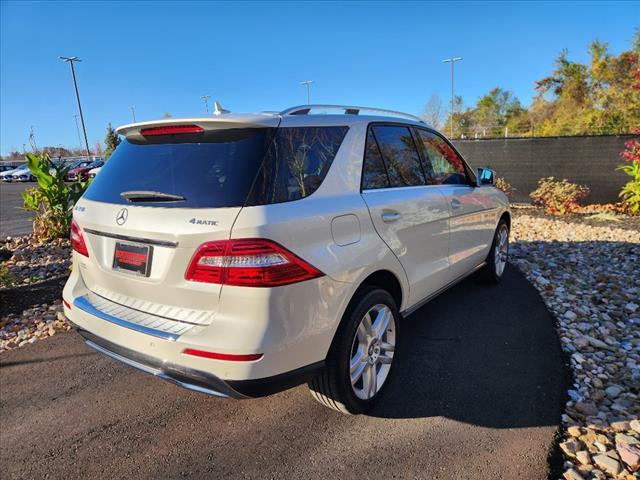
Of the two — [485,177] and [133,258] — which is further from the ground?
[485,177]

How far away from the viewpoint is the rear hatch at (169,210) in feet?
6.64

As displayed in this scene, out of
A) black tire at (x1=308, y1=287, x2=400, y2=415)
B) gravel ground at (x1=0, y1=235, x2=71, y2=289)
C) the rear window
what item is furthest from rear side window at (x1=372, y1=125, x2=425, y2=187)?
gravel ground at (x1=0, y1=235, x2=71, y2=289)

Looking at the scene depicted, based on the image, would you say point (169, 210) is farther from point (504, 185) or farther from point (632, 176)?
point (632, 176)

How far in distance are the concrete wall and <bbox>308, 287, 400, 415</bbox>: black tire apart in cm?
946

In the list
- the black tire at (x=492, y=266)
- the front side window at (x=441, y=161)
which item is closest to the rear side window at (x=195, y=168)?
the front side window at (x=441, y=161)

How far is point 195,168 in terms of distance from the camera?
2.23 m

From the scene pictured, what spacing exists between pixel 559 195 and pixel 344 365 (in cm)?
916

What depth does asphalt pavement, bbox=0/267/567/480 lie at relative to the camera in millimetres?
2285

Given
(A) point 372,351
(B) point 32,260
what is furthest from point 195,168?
(B) point 32,260

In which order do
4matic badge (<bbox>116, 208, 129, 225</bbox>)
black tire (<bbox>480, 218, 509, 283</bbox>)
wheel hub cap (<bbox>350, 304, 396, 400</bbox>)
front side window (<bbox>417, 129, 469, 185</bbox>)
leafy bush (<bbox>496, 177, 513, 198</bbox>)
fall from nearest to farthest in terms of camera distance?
4matic badge (<bbox>116, 208, 129, 225</bbox>) → wheel hub cap (<bbox>350, 304, 396, 400</bbox>) → front side window (<bbox>417, 129, 469, 185</bbox>) → black tire (<bbox>480, 218, 509, 283</bbox>) → leafy bush (<bbox>496, 177, 513, 198</bbox>)

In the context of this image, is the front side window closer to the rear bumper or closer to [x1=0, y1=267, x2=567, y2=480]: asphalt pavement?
[x1=0, y1=267, x2=567, y2=480]: asphalt pavement

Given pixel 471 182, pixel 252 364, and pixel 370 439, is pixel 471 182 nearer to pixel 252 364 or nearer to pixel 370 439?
pixel 370 439

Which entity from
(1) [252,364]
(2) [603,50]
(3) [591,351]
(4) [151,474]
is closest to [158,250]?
(1) [252,364]

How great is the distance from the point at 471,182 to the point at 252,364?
9.97 ft
